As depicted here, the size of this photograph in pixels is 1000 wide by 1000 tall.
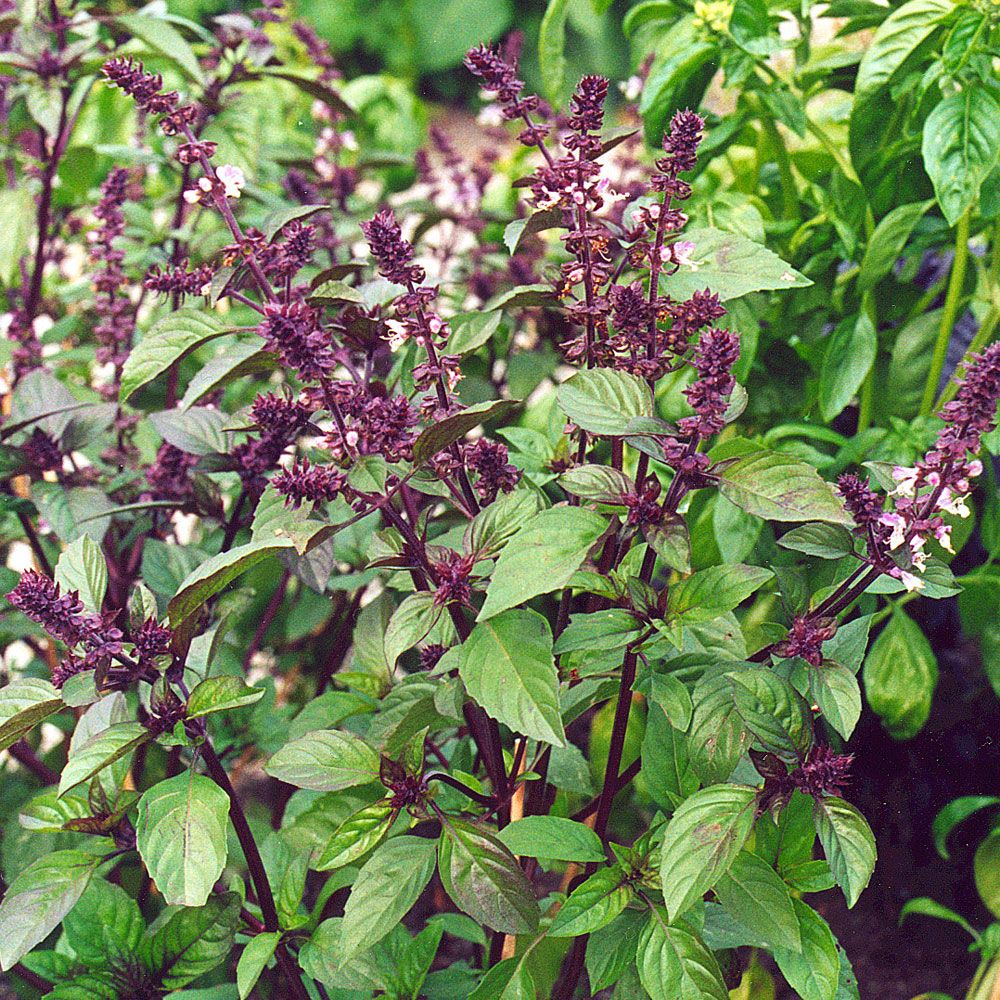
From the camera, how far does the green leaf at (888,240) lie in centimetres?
111

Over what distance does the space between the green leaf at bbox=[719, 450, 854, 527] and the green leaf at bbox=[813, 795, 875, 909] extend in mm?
194

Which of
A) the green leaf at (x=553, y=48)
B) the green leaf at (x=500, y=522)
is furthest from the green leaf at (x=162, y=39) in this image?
the green leaf at (x=500, y=522)

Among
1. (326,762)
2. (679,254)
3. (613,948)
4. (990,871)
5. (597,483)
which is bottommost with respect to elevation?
(990,871)

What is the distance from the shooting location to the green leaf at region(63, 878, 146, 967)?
91cm

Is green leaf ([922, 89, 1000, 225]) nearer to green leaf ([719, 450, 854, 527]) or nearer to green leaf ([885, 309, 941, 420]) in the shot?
green leaf ([885, 309, 941, 420])

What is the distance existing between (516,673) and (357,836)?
0.18 metres

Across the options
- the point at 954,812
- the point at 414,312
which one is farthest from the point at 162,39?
the point at 954,812

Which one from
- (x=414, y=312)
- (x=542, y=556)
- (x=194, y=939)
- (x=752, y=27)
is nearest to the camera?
(x=542, y=556)

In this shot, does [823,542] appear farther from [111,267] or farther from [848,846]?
[111,267]

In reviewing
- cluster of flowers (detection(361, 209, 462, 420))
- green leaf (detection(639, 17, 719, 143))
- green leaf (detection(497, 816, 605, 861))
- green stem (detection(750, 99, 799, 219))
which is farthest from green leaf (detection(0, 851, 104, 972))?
green stem (detection(750, 99, 799, 219))

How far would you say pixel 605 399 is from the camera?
734mm

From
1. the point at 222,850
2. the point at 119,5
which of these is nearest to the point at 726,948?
the point at 222,850

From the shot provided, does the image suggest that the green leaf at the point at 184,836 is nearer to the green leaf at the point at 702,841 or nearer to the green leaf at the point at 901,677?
the green leaf at the point at 702,841

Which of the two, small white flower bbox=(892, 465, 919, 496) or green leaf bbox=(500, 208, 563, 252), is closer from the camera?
small white flower bbox=(892, 465, 919, 496)
